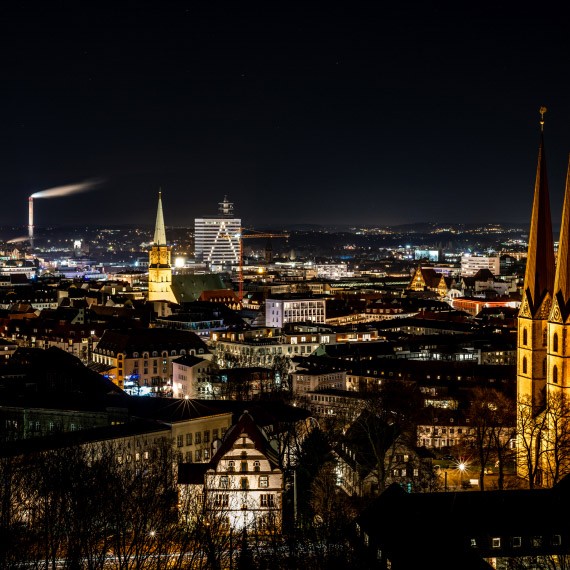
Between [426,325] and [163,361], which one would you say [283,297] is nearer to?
[426,325]

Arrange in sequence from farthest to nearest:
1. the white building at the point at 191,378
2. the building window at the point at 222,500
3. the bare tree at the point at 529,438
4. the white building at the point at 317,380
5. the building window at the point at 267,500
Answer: the white building at the point at 191,378
the white building at the point at 317,380
the bare tree at the point at 529,438
the building window at the point at 267,500
the building window at the point at 222,500

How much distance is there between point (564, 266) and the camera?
4597cm

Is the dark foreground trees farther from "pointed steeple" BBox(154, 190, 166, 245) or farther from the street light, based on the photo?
"pointed steeple" BBox(154, 190, 166, 245)

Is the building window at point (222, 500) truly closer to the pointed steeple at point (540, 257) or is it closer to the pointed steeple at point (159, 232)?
the pointed steeple at point (540, 257)

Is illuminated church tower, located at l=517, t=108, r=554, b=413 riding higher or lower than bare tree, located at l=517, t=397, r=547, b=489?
higher

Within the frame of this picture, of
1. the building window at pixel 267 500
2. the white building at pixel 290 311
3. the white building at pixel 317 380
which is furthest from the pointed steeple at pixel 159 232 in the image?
the building window at pixel 267 500

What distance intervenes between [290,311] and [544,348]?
61296 mm

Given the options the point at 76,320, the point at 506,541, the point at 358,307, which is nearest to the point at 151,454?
the point at 506,541

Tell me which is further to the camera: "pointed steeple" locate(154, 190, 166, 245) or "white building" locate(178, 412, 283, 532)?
"pointed steeple" locate(154, 190, 166, 245)

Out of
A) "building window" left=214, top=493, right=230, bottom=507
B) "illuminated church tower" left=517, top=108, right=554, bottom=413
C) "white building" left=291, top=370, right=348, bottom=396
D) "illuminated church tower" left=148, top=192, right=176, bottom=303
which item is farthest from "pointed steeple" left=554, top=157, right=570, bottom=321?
"illuminated church tower" left=148, top=192, right=176, bottom=303

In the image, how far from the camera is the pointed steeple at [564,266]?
45.5 m

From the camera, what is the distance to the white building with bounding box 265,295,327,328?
107 meters

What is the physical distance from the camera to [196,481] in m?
40.4

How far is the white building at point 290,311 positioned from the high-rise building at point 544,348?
59210 millimetres
